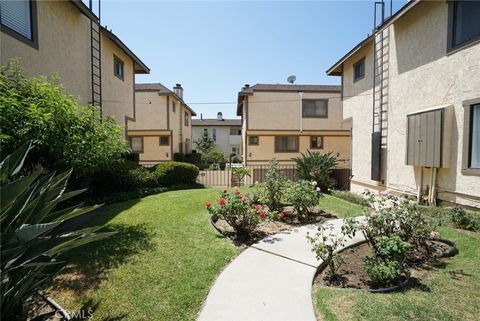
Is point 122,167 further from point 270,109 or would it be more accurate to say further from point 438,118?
point 270,109

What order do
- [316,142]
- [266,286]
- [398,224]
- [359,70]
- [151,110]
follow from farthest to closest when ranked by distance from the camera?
[151,110] < [316,142] < [359,70] < [398,224] < [266,286]

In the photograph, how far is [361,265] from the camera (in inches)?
180

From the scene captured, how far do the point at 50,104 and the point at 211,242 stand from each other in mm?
4118

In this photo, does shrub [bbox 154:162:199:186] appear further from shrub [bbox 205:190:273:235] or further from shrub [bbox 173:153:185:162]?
shrub [bbox 173:153:185:162]

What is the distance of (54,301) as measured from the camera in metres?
3.42

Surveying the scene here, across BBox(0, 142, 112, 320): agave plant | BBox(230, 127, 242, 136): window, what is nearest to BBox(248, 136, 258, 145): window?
BBox(0, 142, 112, 320): agave plant

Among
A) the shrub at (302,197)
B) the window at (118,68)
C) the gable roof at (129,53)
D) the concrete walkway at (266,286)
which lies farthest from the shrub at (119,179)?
the concrete walkway at (266,286)

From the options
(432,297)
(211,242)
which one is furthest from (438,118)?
(211,242)

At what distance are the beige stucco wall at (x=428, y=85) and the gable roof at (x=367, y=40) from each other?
404mm

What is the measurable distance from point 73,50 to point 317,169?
421 inches

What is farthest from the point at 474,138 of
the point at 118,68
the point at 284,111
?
the point at 284,111

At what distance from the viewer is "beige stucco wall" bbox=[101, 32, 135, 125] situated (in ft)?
38.0

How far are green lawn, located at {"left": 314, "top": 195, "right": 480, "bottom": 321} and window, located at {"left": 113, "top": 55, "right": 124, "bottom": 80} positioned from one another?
13.2 metres

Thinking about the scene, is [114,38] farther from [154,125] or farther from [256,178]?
[256,178]
